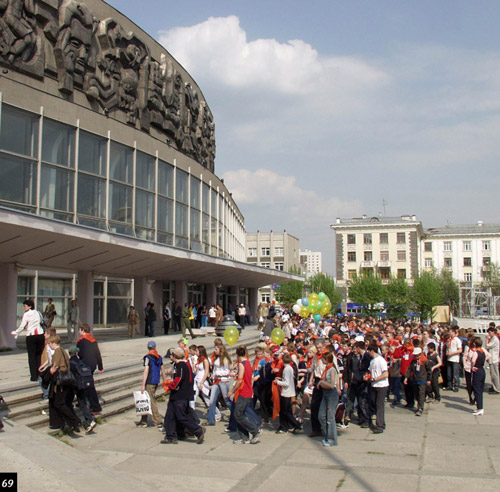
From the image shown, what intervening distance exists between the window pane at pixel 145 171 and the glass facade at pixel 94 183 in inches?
2.0

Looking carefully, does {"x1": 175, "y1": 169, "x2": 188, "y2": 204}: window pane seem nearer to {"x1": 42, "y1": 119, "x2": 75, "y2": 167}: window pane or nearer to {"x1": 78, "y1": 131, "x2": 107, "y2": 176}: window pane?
{"x1": 78, "y1": 131, "x2": 107, "y2": 176}: window pane

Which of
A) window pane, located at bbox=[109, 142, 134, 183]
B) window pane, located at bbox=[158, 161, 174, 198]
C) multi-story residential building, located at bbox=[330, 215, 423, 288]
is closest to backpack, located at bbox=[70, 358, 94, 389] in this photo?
window pane, located at bbox=[109, 142, 134, 183]

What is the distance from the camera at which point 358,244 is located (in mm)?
92438

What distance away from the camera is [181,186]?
33094 millimetres

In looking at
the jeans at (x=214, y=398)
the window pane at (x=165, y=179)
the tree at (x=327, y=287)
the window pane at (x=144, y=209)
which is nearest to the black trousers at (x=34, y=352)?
the jeans at (x=214, y=398)

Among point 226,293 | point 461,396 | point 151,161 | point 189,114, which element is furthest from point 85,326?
point 226,293

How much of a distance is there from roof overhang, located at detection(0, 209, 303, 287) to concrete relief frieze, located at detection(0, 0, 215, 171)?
7132 millimetres

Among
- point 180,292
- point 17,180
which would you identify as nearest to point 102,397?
point 17,180

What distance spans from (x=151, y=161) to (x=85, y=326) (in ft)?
64.9

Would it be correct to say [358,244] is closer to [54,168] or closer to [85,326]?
[54,168]

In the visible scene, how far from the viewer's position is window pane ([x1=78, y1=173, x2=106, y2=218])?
81.3 ft

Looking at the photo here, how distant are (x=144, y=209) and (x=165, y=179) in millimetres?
2900

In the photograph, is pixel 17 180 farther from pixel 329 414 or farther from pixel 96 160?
pixel 329 414

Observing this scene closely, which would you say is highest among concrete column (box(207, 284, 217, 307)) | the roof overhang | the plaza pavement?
the roof overhang
